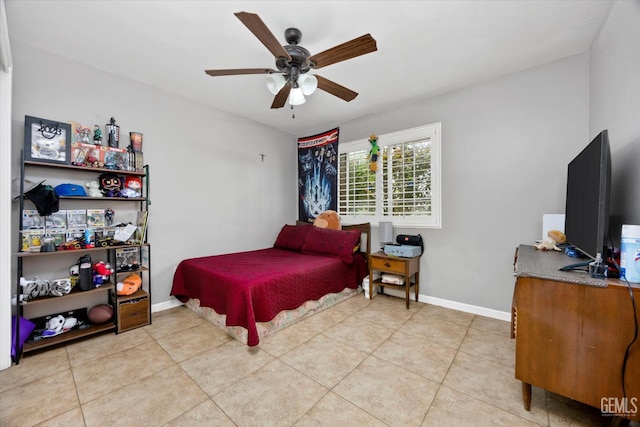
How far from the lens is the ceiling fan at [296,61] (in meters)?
1.57

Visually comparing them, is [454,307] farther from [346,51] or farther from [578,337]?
[346,51]

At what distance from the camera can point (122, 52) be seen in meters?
2.26

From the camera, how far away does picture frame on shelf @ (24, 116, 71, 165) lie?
2035 millimetres

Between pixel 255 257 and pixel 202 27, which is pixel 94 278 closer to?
pixel 255 257

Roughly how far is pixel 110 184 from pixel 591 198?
3.72 meters

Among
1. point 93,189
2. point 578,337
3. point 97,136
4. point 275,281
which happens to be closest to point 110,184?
point 93,189

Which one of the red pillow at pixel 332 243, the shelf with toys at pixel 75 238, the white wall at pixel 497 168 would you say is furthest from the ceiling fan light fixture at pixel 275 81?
the red pillow at pixel 332 243

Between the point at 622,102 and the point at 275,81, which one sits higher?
the point at 275,81

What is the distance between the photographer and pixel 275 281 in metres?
2.34

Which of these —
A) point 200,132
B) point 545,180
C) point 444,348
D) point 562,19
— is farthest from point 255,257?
point 562,19

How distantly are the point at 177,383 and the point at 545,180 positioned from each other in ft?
11.7

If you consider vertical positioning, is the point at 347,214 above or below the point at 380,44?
below

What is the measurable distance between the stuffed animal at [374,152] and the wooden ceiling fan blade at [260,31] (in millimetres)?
1950

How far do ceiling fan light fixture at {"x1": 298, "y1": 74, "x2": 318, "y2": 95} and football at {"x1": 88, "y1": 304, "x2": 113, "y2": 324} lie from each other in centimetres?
273
